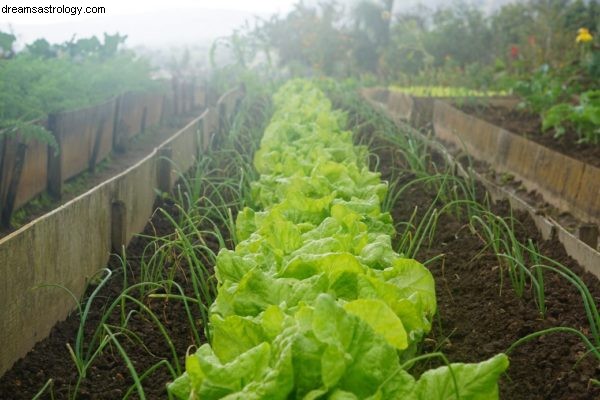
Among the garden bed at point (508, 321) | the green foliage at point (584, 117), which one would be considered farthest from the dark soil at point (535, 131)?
the garden bed at point (508, 321)

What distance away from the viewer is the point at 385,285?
252 centimetres

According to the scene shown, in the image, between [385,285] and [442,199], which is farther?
[442,199]

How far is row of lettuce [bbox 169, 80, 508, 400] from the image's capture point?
1.96 meters

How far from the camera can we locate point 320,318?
1988 millimetres

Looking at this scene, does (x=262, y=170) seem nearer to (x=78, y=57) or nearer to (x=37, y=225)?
(x=37, y=225)

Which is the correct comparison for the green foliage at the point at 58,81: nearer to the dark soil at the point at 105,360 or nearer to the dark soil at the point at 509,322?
the dark soil at the point at 105,360

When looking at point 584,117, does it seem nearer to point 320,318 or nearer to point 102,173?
point 102,173

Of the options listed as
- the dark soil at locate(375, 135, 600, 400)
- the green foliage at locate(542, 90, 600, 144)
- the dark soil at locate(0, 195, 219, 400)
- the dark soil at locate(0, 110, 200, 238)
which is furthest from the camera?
the green foliage at locate(542, 90, 600, 144)

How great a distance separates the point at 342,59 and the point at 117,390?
25.1 m

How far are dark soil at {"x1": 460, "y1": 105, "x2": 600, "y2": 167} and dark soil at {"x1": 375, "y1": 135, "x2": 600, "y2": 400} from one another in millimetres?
3047

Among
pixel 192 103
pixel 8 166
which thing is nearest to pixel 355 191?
pixel 8 166

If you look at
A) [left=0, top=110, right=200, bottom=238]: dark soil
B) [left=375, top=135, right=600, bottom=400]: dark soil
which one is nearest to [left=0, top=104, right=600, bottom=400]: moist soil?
[left=375, top=135, right=600, bottom=400]: dark soil

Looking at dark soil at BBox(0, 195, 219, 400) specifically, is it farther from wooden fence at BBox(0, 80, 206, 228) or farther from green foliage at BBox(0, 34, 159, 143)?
green foliage at BBox(0, 34, 159, 143)

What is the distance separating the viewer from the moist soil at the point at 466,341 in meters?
2.81
